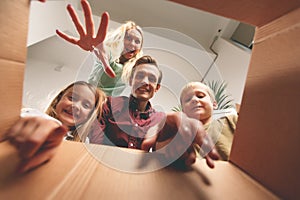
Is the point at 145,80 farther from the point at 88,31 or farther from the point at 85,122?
the point at 88,31

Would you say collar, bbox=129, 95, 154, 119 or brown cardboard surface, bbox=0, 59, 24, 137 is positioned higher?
brown cardboard surface, bbox=0, 59, 24, 137

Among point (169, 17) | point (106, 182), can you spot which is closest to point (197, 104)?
point (106, 182)

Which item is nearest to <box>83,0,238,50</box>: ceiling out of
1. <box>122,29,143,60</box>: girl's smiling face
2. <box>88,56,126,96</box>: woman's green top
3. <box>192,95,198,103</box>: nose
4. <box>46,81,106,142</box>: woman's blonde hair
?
<box>122,29,143,60</box>: girl's smiling face

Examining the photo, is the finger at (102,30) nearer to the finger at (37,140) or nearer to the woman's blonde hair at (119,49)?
the finger at (37,140)

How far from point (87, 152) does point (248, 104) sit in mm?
223

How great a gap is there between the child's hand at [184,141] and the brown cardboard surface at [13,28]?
0.67 feet

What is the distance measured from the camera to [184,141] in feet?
0.83

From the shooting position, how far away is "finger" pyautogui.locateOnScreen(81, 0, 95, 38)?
0.27 metres

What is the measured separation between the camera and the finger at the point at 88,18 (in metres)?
0.27

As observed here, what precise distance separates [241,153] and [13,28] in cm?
31

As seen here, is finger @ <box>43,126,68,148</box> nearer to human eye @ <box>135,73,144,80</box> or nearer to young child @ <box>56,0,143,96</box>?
young child @ <box>56,0,143,96</box>

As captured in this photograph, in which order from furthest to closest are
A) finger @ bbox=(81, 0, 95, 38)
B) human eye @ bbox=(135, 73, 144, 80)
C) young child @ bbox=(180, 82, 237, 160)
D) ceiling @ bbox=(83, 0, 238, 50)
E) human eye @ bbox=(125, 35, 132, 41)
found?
1. ceiling @ bbox=(83, 0, 238, 50)
2. human eye @ bbox=(125, 35, 132, 41)
3. human eye @ bbox=(135, 73, 144, 80)
4. young child @ bbox=(180, 82, 237, 160)
5. finger @ bbox=(81, 0, 95, 38)

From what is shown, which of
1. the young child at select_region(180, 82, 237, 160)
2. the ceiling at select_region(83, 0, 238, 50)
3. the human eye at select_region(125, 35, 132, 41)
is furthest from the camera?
the ceiling at select_region(83, 0, 238, 50)

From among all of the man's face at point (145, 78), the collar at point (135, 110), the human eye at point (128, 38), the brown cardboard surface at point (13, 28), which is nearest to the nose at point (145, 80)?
the man's face at point (145, 78)
